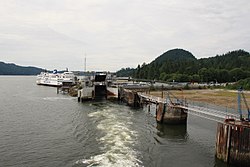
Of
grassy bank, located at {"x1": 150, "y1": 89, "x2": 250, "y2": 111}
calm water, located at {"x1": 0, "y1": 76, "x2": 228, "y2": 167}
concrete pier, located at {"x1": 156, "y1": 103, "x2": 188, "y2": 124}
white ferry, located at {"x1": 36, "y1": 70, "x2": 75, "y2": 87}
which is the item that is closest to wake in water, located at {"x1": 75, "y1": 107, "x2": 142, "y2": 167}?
calm water, located at {"x1": 0, "y1": 76, "x2": 228, "y2": 167}

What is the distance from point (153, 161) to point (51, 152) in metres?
11.2

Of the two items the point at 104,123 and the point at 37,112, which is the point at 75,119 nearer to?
the point at 104,123

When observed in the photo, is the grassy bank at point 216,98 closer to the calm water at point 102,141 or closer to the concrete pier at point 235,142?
the calm water at point 102,141

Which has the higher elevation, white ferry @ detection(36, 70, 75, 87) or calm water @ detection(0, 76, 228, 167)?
white ferry @ detection(36, 70, 75, 87)

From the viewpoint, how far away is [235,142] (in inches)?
1037

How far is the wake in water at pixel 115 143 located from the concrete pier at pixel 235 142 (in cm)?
840

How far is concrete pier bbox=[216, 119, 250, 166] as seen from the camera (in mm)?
25797

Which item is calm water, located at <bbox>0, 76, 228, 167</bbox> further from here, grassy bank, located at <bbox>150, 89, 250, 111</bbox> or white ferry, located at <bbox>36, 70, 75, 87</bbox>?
white ferry, located at <bbox>36, 70, 75, 87</bbox>

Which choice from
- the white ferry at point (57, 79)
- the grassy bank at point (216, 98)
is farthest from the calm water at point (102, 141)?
the white ferry at point (57, 79)

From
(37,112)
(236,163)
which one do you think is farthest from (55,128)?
(236,163)

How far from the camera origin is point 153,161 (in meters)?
28.7

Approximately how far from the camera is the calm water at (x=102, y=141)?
2852 centimetres

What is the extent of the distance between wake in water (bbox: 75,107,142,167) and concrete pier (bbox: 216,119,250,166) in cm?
840

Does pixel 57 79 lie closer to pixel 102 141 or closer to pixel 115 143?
pixel 102 141
